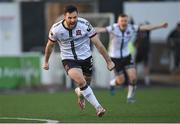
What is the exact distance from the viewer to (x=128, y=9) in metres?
31.6

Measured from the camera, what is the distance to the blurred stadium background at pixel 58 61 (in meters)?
21.7

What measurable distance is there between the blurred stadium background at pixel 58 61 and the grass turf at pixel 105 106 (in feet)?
0.07

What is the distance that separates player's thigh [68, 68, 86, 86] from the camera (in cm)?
1609

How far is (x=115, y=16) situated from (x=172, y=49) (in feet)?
8.03

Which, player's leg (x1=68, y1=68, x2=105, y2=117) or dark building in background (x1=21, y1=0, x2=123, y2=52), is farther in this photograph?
dark building in background (x1=21, y1=0, x2=123, y2=52)

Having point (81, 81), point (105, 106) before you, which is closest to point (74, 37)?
point (81, 81)

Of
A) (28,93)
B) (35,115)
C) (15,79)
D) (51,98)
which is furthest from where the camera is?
(15,79)

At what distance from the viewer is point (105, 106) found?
19359 mm

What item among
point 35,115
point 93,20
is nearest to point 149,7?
point 93,20

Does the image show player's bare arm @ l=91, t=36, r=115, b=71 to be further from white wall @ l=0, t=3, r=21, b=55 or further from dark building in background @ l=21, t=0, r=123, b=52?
dark building in background @ l=21, t=0, r=123, b=52

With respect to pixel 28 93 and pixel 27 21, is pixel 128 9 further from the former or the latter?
pixel 28 93

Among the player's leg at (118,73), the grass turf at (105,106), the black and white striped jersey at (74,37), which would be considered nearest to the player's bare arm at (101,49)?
the black and white striped jersey at (74,37)

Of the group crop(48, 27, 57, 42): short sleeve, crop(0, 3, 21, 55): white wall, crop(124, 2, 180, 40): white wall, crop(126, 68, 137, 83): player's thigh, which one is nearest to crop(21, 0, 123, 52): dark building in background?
crop(0, 3, 21, 55): white wall

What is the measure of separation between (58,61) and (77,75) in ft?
42.5
